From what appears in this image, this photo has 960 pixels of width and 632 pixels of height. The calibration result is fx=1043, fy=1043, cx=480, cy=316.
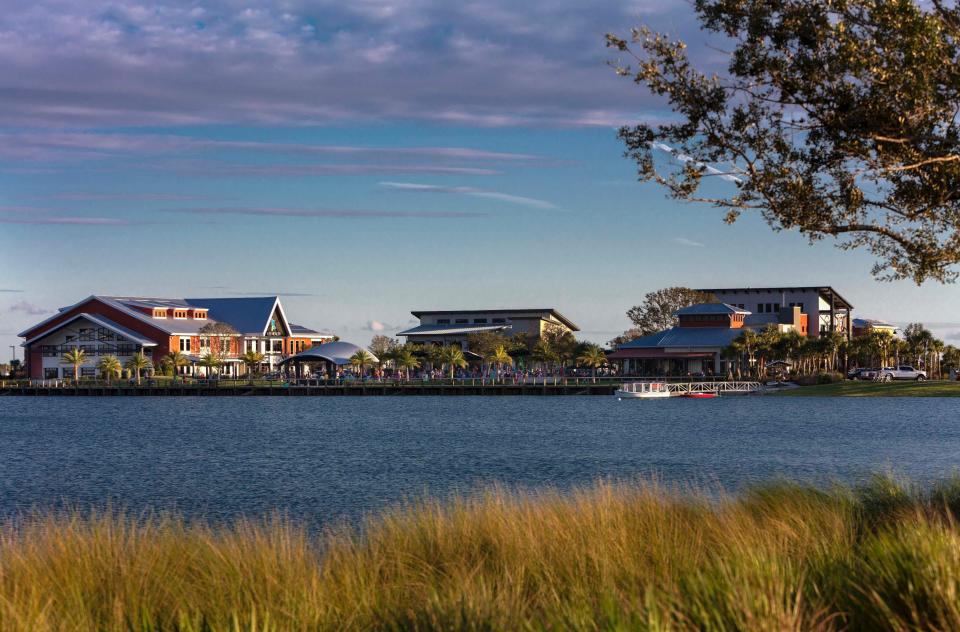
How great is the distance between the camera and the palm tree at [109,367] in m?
116

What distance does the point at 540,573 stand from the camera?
32.9ft

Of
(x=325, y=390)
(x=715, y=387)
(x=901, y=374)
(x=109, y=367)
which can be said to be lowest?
(x=715, y=387)

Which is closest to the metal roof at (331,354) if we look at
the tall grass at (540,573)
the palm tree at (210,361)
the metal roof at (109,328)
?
the palm tree at (210,361)

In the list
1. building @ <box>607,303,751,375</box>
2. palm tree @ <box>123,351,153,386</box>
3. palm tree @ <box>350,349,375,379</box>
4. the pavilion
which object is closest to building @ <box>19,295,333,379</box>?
palm tree @ <box>123,351,153,386</box>

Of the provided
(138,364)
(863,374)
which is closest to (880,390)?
(863,374)

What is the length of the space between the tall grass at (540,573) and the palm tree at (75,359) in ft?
368

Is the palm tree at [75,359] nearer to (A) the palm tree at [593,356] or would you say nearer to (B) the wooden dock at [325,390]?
(B) the wooden dock at [325,390]

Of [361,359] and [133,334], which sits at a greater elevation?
[133,334]

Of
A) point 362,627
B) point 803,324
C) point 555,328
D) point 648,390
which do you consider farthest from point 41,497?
point 555,328

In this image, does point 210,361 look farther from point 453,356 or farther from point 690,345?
point 690,345

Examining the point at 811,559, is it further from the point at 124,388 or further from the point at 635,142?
the point at 124,388

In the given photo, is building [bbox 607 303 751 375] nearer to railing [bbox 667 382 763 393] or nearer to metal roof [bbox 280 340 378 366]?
railing [bbox 667 382 763 393]

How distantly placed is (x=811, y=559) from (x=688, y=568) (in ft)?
3.67

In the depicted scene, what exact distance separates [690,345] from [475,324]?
50.5 metres
